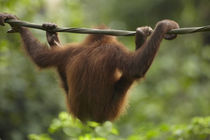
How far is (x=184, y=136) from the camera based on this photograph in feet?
17.8

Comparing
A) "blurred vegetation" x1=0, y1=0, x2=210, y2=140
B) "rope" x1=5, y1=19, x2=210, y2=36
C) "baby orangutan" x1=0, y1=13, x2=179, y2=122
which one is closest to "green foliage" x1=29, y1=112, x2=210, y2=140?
"blurred vegetation" x1=0, y1=0, x2=210, y2=140

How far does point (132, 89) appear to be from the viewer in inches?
247

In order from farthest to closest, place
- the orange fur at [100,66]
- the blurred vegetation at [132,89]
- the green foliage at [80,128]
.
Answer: the blurred vegetation at [132,89] < the green foliage at [80,128] < the orange fur at [100,66]

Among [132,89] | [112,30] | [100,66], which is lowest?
[100,66]

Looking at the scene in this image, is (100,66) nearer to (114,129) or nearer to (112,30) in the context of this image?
(112,30)

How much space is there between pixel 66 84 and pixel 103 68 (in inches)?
36.4

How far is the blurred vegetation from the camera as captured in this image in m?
5.61

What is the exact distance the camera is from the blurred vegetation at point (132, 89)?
221 inches

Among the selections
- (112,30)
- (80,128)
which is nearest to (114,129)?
(80,128)

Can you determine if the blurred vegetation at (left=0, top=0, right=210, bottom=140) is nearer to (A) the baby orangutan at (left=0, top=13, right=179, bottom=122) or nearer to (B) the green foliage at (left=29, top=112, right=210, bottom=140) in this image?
(B) the green foliage at (left=29, top=112, right=210, bottom=140)

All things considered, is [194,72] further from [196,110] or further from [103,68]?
[103,68]

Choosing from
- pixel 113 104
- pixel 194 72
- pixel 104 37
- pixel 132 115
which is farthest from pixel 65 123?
pixel 194 72

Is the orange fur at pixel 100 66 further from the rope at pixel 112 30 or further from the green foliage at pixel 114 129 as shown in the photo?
the rope at pixel 112 30

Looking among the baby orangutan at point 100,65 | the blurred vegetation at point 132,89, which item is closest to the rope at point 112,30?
the baby orangutan at point 100,65
